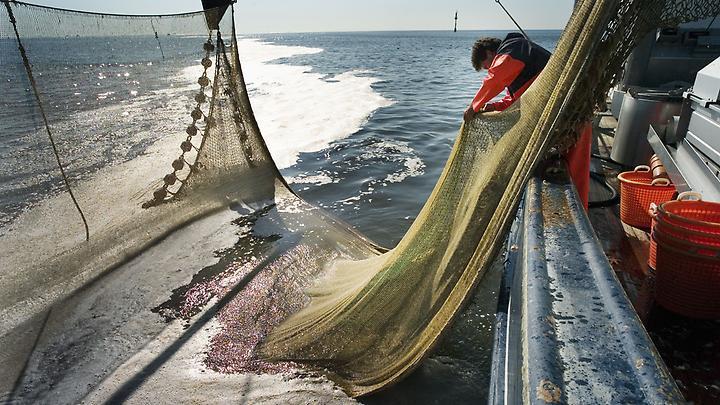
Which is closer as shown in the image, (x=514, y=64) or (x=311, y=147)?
(x=514, y=64)

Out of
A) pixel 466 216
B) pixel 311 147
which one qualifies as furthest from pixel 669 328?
pixel 311 147

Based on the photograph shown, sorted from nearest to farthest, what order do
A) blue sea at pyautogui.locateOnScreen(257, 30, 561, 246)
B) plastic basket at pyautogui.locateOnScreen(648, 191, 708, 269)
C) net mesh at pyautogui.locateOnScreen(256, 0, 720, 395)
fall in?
1. net mesh at pyautogui.locateOnScreen(256, 0, 720, 395)
2. plastic basket at pyautogui.locateOnScreen(648, 191, 708, 269)
3. blue sea at pyautogui.locateOnScreen(257, 30, 561, 246)

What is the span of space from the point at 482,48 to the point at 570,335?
12.8 feet

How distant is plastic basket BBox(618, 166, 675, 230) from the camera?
3451 millimetres

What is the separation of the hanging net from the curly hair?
186 cm

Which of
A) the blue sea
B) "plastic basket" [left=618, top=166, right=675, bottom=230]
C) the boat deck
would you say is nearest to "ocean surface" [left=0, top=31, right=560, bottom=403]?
the blue sea

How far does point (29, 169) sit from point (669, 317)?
10.2m

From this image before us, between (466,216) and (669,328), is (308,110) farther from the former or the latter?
(669,328)

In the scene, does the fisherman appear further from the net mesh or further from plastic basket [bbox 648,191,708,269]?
plastic basket [bbox 648,191,708,269]

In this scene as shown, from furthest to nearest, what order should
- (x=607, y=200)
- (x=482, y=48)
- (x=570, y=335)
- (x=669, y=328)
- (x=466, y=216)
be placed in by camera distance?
(x=482, y=48) < (x=607, y=200) < (x=669, y=328) < (x=466, y=216) < (x=570, y=335)

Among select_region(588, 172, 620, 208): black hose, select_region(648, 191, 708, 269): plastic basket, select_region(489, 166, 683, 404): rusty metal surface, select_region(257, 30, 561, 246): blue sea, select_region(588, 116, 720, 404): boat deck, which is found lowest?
select_region(257, 30, 561, 246): blue sea

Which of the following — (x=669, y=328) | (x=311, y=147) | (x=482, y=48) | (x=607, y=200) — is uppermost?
(x=482, y=48)

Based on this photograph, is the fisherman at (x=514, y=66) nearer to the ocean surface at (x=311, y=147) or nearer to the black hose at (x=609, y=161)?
the ocean surface at (x=311, y=147)

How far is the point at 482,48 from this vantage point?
14.3 ft
